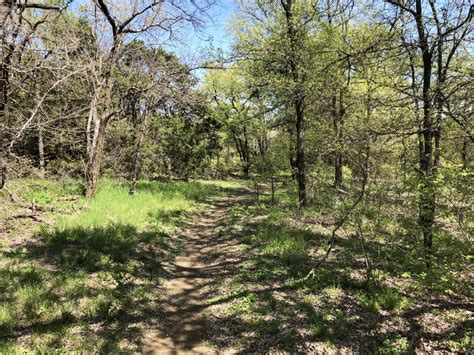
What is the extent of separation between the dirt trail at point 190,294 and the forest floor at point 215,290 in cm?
3

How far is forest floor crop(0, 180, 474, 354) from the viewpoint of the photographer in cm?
464

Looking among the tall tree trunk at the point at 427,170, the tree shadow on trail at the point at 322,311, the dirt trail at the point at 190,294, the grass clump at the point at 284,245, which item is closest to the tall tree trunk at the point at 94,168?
the dirt trail at the point at 190,294

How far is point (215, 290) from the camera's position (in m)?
6.27

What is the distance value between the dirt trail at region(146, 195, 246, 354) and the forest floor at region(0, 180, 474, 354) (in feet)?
0.09

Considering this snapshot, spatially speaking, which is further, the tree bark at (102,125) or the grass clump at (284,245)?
the tree bark at (102,125)

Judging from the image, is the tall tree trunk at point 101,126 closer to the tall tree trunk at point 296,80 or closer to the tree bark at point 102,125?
the tree bark at point 102,125

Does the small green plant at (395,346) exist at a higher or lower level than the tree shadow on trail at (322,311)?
lower

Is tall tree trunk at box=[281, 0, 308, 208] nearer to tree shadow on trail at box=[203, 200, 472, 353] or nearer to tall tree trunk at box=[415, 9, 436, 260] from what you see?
tall tree trunk at box=[415, 9, 436, 260]

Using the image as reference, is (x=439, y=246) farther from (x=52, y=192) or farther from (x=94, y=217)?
(x=52, y=192)

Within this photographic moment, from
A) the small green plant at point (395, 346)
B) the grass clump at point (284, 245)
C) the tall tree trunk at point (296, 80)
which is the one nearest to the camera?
the small green plant at point (395, 346)

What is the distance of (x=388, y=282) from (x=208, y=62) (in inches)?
395

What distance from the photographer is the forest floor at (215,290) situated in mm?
4645

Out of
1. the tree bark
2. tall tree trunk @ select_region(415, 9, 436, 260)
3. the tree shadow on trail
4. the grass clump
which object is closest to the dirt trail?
the tree shadow on trail

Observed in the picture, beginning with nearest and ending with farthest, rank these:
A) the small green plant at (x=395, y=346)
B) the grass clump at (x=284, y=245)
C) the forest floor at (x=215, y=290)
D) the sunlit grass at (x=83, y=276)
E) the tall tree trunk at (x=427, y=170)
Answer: the sunlit grass at (x=83, y=276), the small green plant at (x=395, y=346), the forest floor at (x=215, y=290), the tall tree trunk at (x=427, y=170), the grass clump at (x=284, y=245)
